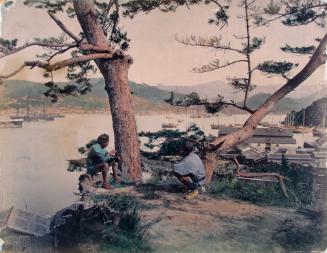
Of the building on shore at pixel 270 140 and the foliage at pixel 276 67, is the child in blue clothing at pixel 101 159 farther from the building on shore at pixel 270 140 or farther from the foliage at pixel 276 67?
the foliage at pixel 276 67

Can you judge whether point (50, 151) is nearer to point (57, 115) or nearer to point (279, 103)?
point (57, 115)

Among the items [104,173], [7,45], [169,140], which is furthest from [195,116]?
[7,45]

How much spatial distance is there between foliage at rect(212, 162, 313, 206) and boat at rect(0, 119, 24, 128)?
1.56 m

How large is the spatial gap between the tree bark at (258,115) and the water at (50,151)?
7cm

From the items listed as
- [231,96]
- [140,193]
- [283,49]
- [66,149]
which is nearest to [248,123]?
[231,96]

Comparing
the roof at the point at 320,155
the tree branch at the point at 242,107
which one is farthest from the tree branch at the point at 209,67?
the roof at the point at 320,155

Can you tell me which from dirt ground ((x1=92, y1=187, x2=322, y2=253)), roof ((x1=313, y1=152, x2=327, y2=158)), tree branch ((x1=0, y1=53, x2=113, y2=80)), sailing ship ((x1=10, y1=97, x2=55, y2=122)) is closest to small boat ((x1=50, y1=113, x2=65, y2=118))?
sailing ship ((x1=10, y1=97, x2=55, y2=122))

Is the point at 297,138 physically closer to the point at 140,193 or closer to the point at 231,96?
the point at 231,96

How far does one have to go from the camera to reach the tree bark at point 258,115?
4.15 metres

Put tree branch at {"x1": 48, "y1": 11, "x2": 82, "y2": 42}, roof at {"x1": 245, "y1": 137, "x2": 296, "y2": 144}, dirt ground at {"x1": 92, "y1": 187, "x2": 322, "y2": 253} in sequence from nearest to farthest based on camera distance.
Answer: dirt ground at {"x1": 92, "y1": 187, "x2": 322, "y2": 253} < tree branch at {"x1": 48, "y1": 11, "x2": 82, "y2": 42} < roof at {"x1": 245, "y1": 137, "x2": 296, "y2": 144}

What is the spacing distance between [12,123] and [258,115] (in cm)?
188

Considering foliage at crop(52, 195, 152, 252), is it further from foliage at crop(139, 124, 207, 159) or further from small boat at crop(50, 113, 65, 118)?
small boat at crop(50, 113, 65, 118)

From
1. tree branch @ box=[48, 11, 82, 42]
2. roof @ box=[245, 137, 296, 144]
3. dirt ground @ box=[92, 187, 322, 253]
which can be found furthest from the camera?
roof @ box=[245, 137, 296, 144]

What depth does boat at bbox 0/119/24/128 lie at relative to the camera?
423cm
